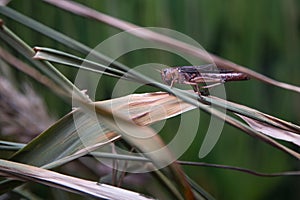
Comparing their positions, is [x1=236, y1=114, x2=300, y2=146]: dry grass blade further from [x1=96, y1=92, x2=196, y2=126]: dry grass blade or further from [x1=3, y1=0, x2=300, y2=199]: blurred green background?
[x1=3, y1=0, x2=300, y2=199]: blurred green background

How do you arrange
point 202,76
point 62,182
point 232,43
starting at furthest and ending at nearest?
1. point 232,43
2. point 202,76
3. point 62,182

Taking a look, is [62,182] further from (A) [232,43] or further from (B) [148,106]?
(A) [232,43]

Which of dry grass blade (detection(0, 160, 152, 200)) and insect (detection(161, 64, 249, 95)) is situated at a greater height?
insect (detection(161, 64, 249, 95))

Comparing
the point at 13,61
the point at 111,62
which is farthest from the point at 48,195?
the point at 111,62

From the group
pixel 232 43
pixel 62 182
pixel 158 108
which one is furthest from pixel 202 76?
pixel 232 43

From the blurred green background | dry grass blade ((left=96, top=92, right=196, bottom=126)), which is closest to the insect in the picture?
dry grass blade ((left=96, top=92, right=196, bottom=126))

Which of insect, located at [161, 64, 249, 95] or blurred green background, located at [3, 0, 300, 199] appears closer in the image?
insect, located at [161, 64, 249, 95]

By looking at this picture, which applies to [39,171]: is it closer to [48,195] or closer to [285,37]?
[48,195]
